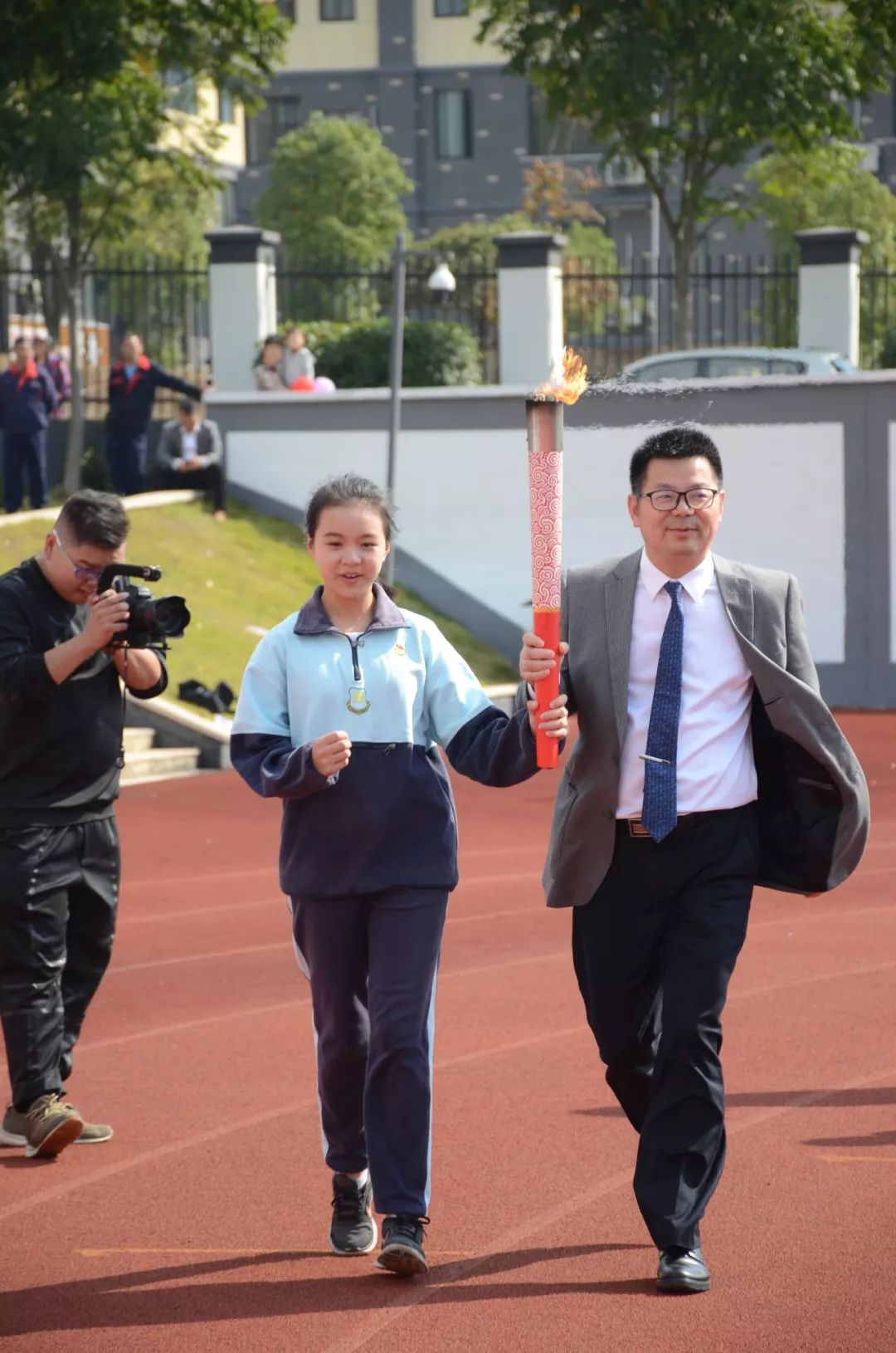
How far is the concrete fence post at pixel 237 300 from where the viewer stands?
2503cm

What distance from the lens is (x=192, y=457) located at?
23531 mm

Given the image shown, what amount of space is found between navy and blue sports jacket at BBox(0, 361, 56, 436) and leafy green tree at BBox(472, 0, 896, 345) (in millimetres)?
7446

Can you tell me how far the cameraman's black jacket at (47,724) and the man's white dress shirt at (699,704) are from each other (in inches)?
76.1

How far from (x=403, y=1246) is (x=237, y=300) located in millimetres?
21001

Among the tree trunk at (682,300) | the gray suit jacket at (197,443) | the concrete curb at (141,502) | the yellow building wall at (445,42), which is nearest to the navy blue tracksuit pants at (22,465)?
the concrete curb at (141,502)

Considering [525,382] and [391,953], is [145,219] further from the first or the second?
[391,953]

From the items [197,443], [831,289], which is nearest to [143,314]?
[197,443]

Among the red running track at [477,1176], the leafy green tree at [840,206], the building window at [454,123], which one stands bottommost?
the red running track at [477,1176]

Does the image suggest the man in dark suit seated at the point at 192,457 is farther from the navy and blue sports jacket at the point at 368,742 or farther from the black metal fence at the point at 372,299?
the navy and blue sports jacket at the point at 368,742

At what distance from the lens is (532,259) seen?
24.5 metres

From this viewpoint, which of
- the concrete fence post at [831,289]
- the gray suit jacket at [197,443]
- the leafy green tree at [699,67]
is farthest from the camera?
the leafy green tree at [699,67]

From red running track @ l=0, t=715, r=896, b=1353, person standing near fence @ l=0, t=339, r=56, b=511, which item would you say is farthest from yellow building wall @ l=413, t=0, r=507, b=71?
red running track @ l=0, t=715, r=896, b=1353

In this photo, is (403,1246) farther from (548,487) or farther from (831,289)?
(831,289)

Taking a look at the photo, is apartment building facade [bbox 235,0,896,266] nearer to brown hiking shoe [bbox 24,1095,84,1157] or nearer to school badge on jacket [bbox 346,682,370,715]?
brown hiking shoe [bbox 24,1095,84,1157]
